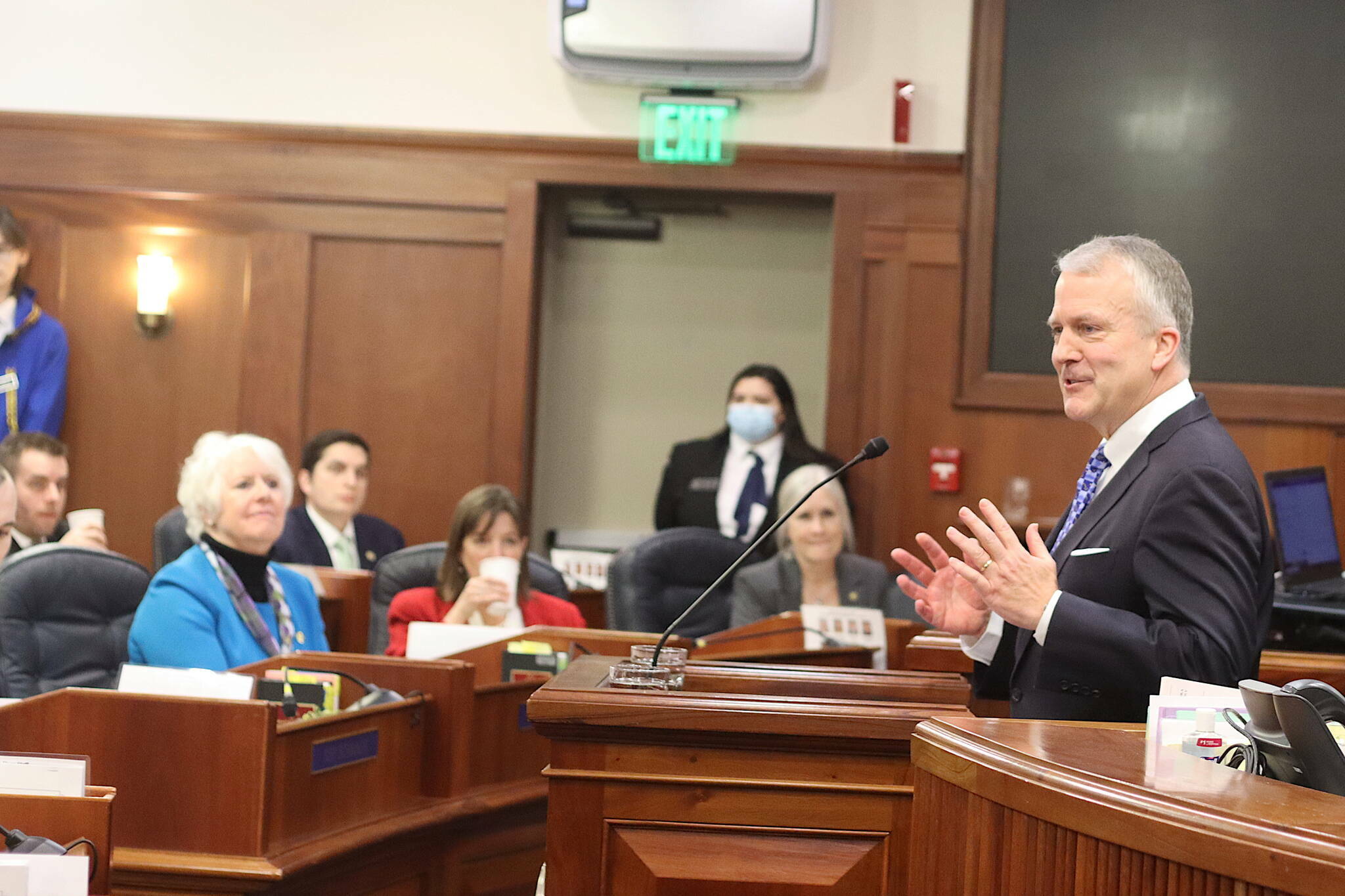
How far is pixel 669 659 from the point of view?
186 centimetres

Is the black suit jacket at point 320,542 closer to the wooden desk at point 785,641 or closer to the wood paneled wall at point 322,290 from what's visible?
the wood paneled wall at point 322,290

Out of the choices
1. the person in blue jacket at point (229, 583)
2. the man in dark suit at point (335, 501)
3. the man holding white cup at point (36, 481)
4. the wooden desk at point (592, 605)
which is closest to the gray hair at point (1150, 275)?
the person in blue jacket at point (229, 583)

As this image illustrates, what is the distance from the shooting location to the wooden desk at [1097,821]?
0.97 m

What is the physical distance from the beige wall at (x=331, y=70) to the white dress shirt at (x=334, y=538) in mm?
1858

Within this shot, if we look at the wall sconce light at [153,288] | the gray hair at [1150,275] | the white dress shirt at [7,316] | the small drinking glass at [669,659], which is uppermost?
the wall sconce light at [153,288]

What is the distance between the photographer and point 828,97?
594cm

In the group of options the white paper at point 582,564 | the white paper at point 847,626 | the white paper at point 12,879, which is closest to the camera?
the white paper at point 12,879

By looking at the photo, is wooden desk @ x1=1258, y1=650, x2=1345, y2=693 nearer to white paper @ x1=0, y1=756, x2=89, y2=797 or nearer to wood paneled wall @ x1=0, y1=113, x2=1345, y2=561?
white paper @ x1=0, y1=756, x2=89, y2=797

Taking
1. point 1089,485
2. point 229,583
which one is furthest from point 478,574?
point 1089,485

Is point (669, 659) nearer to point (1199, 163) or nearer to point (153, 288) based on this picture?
point (1199, 163)

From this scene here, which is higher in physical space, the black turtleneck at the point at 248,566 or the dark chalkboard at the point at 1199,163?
the dark chalkboard at the point at 1199,163

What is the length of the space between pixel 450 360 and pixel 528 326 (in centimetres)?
37

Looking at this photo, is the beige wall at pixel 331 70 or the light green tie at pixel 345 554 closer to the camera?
the light green tie at pixel 345 554

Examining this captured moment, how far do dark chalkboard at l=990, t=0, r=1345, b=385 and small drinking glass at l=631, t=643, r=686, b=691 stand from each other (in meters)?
4.22
